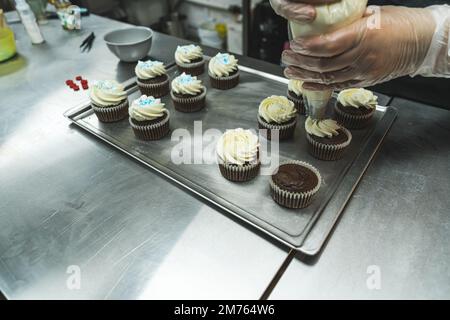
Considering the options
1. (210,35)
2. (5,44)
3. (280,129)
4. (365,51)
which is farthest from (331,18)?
(210,35)

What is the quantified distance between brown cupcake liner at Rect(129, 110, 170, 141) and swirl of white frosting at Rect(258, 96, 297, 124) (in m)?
0.71

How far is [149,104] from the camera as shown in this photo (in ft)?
7.11

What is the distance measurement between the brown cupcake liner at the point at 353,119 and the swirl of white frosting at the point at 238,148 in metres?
0.74

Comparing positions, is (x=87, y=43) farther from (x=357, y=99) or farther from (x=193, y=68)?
(x=357, y=99)

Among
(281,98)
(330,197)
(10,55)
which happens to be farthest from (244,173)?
(10,55)

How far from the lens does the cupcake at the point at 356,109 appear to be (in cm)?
212

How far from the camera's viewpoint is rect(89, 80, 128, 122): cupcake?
2.28 metres

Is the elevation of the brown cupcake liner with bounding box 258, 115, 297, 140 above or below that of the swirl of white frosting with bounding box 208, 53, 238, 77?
below

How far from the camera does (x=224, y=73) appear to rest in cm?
263

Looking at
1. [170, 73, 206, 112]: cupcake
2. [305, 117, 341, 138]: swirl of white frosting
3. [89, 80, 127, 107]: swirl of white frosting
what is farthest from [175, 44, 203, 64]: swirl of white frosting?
[305, 117, 341, 138]: swirl of white frosting

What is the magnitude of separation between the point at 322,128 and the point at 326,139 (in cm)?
8

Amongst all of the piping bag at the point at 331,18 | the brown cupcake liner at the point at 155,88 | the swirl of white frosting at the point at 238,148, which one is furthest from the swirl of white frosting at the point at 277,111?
the brown cupcake liner at the point at 155,88

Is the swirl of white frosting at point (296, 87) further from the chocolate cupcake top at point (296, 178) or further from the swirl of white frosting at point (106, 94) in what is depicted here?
the swirl of white frosting at point (106, 94)

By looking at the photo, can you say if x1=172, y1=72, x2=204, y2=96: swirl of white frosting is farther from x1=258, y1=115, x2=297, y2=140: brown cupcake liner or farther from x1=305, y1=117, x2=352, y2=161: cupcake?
x1=305, y1=117, x2=352, y2=161: cupcake
